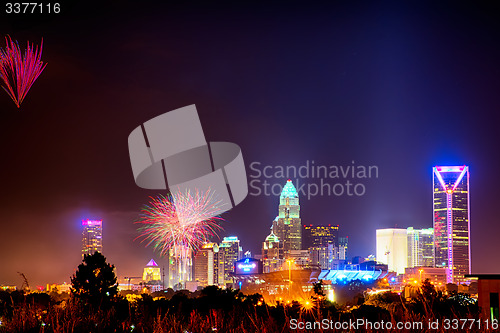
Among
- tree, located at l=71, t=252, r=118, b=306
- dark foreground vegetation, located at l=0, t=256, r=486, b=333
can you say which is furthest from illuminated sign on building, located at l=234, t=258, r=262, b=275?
tree, located at l=71, t=252, r=118, b=306

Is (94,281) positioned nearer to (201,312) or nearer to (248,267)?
(201,312)

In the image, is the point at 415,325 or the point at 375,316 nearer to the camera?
the point at 415,325

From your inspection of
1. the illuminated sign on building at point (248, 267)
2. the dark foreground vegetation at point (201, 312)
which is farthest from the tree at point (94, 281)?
the illuminated sign on building at point (248, 267)

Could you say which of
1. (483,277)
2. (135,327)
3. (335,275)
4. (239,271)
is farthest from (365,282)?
(135,327)

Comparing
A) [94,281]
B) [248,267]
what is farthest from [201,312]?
[248,267]

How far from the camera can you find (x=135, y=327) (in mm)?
21453

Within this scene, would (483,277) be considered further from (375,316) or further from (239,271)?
(239,271)

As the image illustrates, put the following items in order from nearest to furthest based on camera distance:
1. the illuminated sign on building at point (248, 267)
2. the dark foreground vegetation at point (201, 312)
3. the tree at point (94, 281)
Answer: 1. the dark foreground vegetation at point (201, 312)
2. the tree at point (94, 281)
3. the illuminated sign on building at point (248, 267)

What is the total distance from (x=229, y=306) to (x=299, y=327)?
1760 inches

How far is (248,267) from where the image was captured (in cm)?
18688

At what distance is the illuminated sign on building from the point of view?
609 feet

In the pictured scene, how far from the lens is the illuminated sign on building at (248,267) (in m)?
186

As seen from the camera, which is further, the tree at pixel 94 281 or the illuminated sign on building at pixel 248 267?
the illuminated sign on building at pixel 248 267

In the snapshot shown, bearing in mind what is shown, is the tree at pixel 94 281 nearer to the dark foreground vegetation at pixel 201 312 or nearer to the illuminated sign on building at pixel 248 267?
the dark foreground vegetation at pixel 201 312
